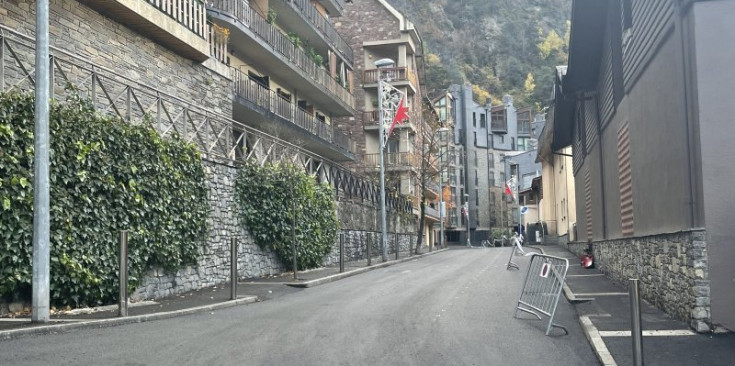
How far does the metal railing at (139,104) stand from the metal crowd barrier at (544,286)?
7.90 m

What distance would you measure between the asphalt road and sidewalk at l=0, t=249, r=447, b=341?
280 mm

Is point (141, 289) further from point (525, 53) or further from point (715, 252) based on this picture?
point (525, 53)

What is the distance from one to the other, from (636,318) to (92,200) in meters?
9.04

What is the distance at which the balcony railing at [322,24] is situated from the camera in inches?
1324

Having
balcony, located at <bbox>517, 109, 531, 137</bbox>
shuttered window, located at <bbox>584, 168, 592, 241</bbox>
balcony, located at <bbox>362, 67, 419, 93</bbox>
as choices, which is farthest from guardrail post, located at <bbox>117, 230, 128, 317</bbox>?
balcony, located at <bbox>517, 109, 531, 137</bbox>

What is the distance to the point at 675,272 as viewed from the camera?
9672mm

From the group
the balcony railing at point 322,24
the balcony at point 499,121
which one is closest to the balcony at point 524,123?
the balcony at point 499,121

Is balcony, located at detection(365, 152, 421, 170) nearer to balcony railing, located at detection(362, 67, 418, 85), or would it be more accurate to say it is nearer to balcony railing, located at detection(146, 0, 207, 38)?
balcony railing, located at detection(362, 67, 418, 85)

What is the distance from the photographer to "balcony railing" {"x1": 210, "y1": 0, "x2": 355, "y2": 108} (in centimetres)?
2597

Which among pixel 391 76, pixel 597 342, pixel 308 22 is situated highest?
pixel 391 76

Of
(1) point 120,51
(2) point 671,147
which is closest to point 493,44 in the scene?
(1) point 120,51

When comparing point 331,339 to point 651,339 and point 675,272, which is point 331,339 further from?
point 675,272

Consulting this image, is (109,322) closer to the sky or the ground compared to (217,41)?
closer to the ground

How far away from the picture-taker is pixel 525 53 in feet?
438
